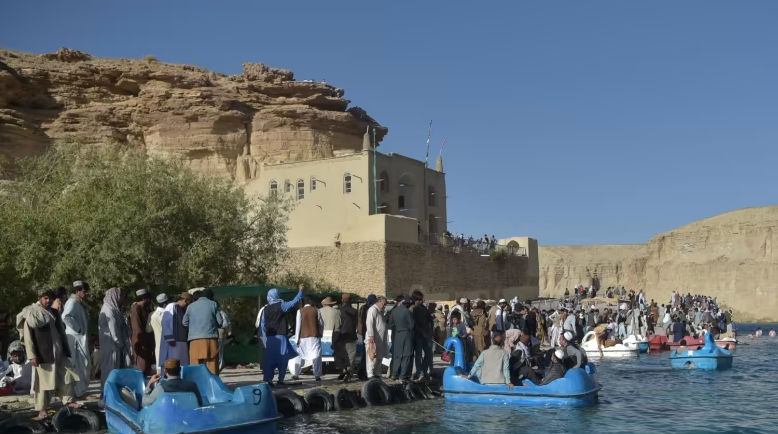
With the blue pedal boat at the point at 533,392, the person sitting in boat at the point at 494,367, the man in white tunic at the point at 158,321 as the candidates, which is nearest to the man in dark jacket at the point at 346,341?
the blue pedal boat at the point at 533,392

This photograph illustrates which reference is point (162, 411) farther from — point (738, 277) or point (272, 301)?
point (738, 277)

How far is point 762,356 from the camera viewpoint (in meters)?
30.1

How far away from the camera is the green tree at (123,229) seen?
63.8 feet

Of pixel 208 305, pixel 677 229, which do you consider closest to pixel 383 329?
pixel 208 305

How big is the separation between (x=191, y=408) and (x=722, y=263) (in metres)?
103

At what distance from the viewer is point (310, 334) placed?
47.9ft

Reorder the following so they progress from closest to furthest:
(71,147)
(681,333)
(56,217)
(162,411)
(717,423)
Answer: (162,411)
(717,423)
(56,217)
(71,147)
(681,333)

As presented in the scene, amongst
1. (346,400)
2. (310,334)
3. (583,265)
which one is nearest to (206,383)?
(346,400)

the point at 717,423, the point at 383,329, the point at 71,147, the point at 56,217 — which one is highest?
the point at 71,147

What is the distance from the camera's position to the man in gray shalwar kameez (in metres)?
12.5

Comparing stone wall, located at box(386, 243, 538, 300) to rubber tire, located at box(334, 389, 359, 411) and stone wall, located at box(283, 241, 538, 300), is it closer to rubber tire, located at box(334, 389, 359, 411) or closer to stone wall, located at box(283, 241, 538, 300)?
stone wall, located at box(283, 241, 538, 300)

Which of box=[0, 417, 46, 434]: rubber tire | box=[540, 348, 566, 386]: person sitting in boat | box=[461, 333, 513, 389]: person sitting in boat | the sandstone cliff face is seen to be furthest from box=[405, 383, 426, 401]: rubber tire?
the sandstone cliff face

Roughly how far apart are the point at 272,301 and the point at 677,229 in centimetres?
10497

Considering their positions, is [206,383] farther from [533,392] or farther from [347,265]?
[347,265]
